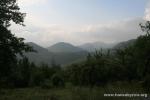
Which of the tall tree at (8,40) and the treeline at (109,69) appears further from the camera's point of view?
the treeline at (109,69)

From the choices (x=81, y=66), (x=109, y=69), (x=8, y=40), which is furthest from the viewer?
(x=81, y=66)

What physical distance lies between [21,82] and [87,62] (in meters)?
25.8

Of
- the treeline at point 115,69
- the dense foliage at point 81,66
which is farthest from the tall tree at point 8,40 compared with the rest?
the treeline at point 115,69

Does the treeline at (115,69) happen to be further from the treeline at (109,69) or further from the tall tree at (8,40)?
the tall tree at (8,40)

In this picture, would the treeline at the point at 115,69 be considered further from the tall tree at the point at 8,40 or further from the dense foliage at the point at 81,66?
the tall tree at the point at 8,40

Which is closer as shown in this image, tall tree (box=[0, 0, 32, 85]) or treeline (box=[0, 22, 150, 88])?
tall tree (box=[0, 0, 32, 85])

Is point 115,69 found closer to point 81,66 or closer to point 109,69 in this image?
point 109,69

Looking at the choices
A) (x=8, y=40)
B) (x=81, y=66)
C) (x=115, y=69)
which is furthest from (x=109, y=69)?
(x=8, y=40)

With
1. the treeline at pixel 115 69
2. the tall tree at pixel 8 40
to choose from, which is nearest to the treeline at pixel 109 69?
the treeline at pixel 115 69

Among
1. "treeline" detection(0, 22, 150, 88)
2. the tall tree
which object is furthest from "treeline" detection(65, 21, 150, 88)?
the tall tree

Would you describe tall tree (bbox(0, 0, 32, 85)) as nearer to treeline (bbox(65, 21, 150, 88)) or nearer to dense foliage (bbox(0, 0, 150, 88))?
dense foliage (bbox(0, 0, 150, 88))

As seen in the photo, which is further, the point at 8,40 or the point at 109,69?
the point at 109,69

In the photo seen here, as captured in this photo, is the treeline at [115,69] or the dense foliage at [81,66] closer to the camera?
the dense foliage at [81,66]

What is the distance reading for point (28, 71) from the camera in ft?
235
